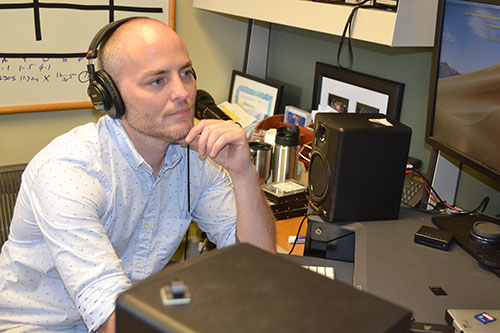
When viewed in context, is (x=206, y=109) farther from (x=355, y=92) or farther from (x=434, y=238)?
(x=434, y=238)

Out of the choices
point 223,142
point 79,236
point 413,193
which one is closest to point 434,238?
point 413,193

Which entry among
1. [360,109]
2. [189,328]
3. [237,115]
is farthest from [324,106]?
[189,328]

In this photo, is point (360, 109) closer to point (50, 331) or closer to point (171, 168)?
point (171, 168)

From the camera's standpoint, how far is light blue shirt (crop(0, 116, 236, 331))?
1.01 metres

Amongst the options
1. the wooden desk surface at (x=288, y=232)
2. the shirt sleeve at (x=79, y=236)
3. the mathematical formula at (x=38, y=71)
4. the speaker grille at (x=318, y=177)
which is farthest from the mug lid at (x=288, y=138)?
the mathematical formula at (x=38, y=71)

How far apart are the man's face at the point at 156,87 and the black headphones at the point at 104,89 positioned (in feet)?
0.07

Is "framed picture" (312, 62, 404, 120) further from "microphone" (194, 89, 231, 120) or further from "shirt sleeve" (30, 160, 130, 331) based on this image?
"shirt sleeve" (30, 160, 130, 331)

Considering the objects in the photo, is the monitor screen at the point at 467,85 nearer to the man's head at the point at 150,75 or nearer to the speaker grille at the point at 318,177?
the speaker grille at the point at 318,177

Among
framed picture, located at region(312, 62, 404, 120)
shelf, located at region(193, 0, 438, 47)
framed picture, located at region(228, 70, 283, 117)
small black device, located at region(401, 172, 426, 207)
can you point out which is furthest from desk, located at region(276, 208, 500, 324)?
framed picture, located at region(228, 70, 283, 117)

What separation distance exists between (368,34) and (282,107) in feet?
2.95

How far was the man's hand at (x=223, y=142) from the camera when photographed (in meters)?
1.18

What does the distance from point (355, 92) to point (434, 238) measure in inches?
34.3

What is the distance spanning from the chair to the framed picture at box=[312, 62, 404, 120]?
43.8 inches

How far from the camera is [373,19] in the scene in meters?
1.48
